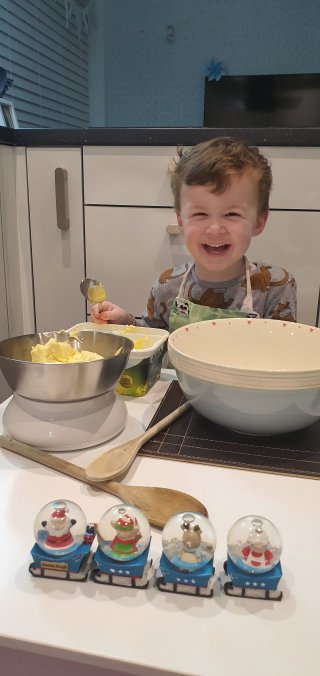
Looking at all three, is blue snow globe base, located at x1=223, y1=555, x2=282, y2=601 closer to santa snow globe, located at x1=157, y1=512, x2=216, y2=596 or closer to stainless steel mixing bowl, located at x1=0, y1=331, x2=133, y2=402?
santa snow globe, located at x1=157, y1=512, x2=216, y2=596

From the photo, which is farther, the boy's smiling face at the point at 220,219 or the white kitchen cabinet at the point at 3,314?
the white kitchen cabinet at the point at 3,314

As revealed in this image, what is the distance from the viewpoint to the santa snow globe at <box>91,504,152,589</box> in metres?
0.39

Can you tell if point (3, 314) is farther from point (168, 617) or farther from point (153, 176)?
point (168, 617)

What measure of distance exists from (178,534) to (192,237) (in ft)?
2.26

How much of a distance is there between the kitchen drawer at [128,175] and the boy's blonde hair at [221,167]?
1.44 feet

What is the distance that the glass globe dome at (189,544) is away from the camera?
0.38m

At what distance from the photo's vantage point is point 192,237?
988 mm

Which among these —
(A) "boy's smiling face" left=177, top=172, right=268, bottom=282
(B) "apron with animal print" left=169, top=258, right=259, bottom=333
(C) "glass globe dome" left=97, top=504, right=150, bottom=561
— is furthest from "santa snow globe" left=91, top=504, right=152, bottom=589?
(A) "boy's smiling face" left=177, top=172, right=268, bottom=282

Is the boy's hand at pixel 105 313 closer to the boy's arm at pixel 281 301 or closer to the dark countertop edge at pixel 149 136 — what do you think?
the boy's arm at pixel 281 301

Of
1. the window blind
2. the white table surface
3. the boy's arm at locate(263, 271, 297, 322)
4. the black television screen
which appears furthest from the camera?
the black television screen

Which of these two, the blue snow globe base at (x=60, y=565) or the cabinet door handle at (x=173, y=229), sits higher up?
the cabinet door handle at (x=173, y=229)

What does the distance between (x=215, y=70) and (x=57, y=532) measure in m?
3.29

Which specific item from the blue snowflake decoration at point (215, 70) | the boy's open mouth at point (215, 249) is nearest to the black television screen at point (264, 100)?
the blue snowflake decoration at point (215, 70)

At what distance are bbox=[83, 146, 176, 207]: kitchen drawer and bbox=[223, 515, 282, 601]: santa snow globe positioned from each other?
1.26m
